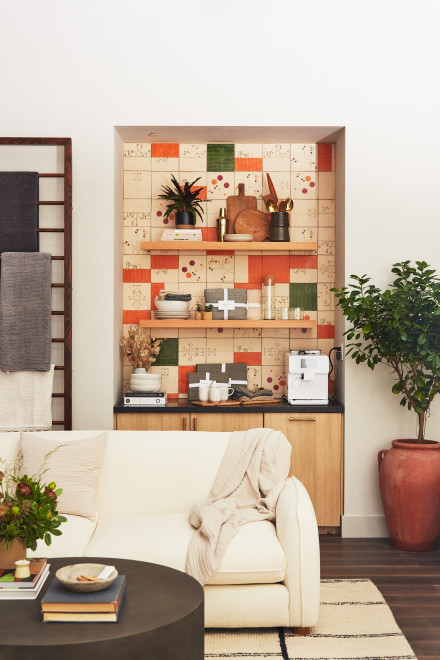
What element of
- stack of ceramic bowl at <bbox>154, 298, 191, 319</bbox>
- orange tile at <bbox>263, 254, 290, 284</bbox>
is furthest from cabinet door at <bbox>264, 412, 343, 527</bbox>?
orange tile at <bbox>263, 254, 290, 284</bbox>

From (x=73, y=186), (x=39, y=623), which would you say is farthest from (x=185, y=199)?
(x=39, y=623)

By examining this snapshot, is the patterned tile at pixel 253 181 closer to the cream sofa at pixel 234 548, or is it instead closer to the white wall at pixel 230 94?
the white wall at pixel 230 94

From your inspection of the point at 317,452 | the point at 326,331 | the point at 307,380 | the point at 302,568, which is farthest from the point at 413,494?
the point at 302,568

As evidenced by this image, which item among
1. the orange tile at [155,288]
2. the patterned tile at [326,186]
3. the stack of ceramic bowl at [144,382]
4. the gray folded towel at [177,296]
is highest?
the patterned tile at [326,186]

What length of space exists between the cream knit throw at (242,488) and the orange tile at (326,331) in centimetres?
148

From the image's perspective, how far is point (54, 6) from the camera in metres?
4.45

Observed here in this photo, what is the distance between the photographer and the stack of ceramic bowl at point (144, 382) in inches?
182

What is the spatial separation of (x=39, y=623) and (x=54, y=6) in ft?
12.3

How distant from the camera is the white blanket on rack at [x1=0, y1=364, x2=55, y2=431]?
4.35m

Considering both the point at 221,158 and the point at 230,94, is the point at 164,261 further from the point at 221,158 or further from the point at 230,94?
the point at 230,94

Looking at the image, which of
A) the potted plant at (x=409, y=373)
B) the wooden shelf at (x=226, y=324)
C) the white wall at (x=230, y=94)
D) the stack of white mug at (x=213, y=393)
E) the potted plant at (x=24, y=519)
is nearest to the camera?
the potted plant at (x=24, y=519)

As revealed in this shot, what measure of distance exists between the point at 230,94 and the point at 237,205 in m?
0.76

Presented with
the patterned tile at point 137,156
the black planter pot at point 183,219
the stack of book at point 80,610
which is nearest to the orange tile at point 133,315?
the black planter pot at point 183,219

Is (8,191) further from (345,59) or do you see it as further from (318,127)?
(345,59)
